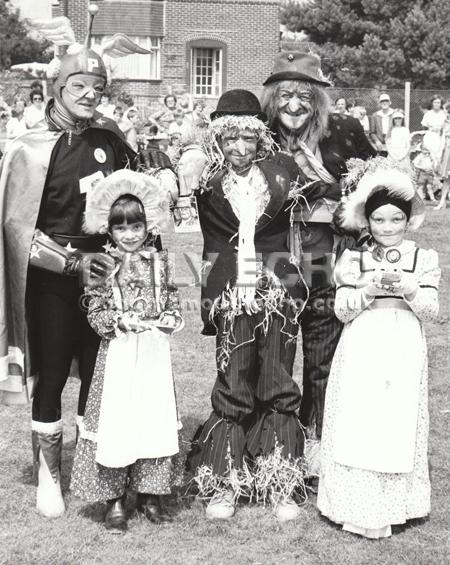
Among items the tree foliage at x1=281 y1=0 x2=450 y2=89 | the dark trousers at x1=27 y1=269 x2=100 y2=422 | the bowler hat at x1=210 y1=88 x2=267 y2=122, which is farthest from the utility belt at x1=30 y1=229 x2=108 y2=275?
the tree foliage at x1=281 y1=0 x2=450 y2=89

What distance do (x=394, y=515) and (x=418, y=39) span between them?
29.9 m

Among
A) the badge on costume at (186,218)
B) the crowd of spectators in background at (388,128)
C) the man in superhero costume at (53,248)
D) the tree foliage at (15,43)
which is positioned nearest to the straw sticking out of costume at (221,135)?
the badge on costume at (186,218)

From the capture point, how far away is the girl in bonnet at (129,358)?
3732 millimetres

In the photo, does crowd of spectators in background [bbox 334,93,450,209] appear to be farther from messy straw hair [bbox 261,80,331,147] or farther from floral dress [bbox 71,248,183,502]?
floral dress [bbox 71,248,183,502]

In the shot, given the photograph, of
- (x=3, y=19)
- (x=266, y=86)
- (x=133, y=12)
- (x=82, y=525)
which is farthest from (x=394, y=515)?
(x=3, y=19)

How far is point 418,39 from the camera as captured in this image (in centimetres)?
3131

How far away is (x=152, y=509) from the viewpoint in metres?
3.95

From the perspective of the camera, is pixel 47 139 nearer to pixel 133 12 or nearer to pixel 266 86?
pixel 266 86

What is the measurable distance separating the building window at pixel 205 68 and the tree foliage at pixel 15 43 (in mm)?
13659

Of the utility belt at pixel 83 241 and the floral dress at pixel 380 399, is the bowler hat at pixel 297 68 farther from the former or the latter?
the utility belt at pixel 83 241

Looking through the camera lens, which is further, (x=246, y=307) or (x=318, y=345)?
(x=318, y=345)

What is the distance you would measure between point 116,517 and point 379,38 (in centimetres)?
3039

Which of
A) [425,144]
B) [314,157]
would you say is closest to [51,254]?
[314,157]

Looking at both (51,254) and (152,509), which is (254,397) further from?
(51,254)
